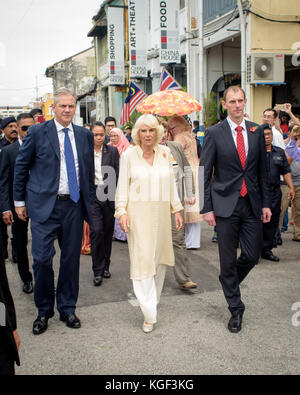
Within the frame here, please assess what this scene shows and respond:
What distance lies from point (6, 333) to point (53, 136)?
254 centimetres

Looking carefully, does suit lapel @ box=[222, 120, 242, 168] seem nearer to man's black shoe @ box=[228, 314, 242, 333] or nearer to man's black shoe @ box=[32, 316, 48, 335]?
man's black shoe @ box=[228, 314, 242, 333]

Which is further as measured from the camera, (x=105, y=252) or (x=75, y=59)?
(x=75, y=59)

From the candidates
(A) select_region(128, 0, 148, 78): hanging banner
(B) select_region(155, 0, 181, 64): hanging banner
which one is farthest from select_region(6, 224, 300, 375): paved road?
(A) select_region(128, 0, 148, 78): hanging banner

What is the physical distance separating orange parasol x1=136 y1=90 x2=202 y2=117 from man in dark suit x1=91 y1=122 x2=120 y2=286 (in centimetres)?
87

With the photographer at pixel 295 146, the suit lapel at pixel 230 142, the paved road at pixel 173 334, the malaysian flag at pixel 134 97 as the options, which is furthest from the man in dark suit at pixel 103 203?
the malaysian flag at pixel 134 97

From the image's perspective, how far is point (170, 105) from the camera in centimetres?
627

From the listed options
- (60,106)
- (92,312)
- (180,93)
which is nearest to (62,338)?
(92,312)

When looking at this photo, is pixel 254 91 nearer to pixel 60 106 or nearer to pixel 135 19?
pixel 135 19

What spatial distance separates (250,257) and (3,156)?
10.6ft

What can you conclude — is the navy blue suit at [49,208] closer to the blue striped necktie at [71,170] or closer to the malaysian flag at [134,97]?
the blue striped necktie at [71,170]

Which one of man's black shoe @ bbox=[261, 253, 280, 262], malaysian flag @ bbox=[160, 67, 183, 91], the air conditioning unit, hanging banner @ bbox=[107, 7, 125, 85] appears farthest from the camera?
hanging banner @ bbox=[107, 7, 125, 85]

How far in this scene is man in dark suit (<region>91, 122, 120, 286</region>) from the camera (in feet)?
19.3

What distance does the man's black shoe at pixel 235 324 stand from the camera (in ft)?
13.5

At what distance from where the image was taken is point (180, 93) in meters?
6.75
